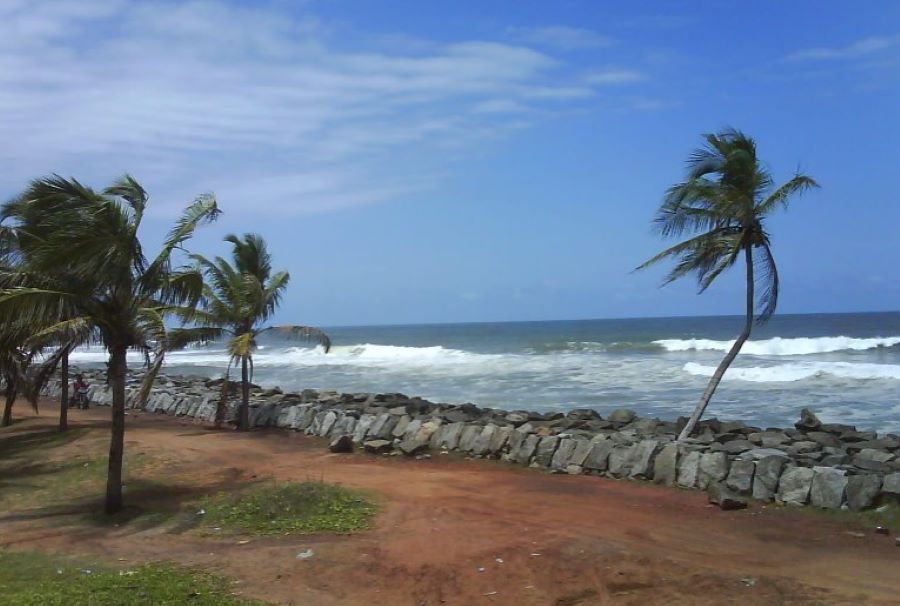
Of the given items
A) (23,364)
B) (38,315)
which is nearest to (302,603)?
(38,315)

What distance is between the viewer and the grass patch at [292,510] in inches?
363

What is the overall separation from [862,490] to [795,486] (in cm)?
76

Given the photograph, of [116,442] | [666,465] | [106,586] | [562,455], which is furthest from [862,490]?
[116,442]

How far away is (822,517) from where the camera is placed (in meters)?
9.12


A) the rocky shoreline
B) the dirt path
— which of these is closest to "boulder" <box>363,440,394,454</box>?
the rocky shoreline

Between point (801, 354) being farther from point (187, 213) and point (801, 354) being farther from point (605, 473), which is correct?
point (187, 213)

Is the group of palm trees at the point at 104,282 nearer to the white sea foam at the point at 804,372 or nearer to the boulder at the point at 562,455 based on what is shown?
the boulder at the point at 562,455

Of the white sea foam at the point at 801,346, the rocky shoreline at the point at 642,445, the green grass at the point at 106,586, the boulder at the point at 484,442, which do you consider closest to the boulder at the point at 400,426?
the rocky shoreline at the point at 642,445

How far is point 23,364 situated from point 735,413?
17.1 meters

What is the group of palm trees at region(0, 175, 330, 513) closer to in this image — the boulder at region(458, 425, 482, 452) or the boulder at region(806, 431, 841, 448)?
the boulder at region(458, 425, 482, 452)

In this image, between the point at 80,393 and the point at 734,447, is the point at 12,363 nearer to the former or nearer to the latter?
the point at 80,393

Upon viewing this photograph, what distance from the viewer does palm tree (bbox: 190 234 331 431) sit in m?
17.0

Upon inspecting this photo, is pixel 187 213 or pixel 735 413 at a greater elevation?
pixel 187 213

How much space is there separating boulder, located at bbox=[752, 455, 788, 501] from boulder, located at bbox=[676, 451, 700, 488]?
2.80 feet
